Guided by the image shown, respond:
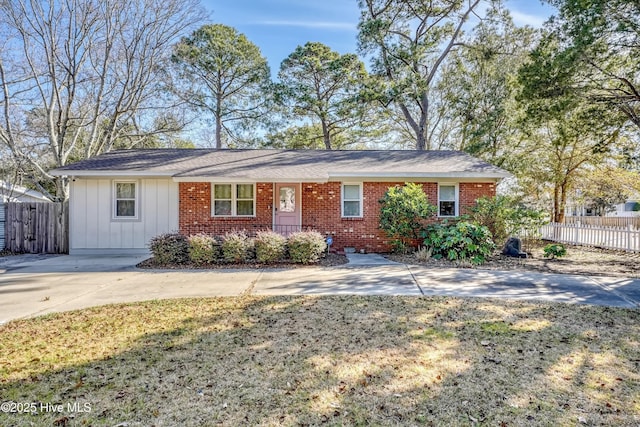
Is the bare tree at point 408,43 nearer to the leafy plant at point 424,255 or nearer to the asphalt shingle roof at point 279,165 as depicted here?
the asphalt shingle roof at point 279,165

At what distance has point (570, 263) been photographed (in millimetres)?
9883

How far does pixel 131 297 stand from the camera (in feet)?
20.3

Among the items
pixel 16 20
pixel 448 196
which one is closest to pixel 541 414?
pixel 448 196

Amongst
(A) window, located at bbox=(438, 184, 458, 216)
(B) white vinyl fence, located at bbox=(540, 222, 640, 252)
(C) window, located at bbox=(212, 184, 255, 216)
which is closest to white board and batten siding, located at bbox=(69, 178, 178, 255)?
(C) window, located at bbox=(212, 184, 255, 216)

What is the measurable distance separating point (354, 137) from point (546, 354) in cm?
2070

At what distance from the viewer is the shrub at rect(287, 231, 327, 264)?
30.6ft

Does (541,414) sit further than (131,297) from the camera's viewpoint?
No

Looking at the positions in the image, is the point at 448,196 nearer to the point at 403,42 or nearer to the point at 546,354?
the point at 546,354

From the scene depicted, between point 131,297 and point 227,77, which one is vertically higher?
point 227,77

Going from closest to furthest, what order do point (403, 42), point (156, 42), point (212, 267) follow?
1. point (212, 267)
2. point (156, 42)
3. point (403, 42)

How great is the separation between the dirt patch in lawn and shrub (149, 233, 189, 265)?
19.2 feet

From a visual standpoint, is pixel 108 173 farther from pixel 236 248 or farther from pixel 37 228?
pixel 236 248

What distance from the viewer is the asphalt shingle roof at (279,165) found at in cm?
1129

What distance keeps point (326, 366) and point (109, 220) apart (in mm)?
10657
